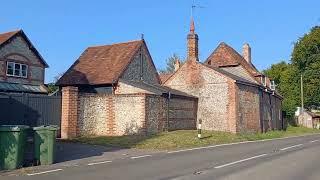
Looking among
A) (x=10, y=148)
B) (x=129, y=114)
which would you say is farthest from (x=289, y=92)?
(x=10, y=148)

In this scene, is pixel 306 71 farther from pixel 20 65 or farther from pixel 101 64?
pixel 20 65

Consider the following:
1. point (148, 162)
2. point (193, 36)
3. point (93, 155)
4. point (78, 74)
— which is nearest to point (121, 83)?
A: point (78, 74)

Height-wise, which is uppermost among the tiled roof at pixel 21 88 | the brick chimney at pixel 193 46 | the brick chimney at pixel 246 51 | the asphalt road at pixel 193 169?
the brick chimney at pixel 246 51

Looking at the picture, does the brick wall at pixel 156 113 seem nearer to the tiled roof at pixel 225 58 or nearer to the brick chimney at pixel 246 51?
the tiled roof at pixel 225 58

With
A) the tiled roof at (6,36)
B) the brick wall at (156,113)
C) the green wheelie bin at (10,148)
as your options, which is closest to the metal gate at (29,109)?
the brick wall at (156,113)

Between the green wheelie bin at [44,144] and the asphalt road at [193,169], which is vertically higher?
the green wheelie bin at [44,144]

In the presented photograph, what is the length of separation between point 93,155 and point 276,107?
3859cm

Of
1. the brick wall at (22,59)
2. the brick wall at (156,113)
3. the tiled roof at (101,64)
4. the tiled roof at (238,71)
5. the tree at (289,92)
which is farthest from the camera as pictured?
the tree at (289,92)

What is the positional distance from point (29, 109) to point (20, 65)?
59.3 feet

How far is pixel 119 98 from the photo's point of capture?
29.9 meters

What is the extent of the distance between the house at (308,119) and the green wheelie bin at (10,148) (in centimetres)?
6333

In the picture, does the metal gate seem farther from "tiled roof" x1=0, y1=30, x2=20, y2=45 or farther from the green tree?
the green tree

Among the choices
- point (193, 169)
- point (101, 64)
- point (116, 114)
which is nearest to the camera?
point (193, 169)

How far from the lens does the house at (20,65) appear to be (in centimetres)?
4028
